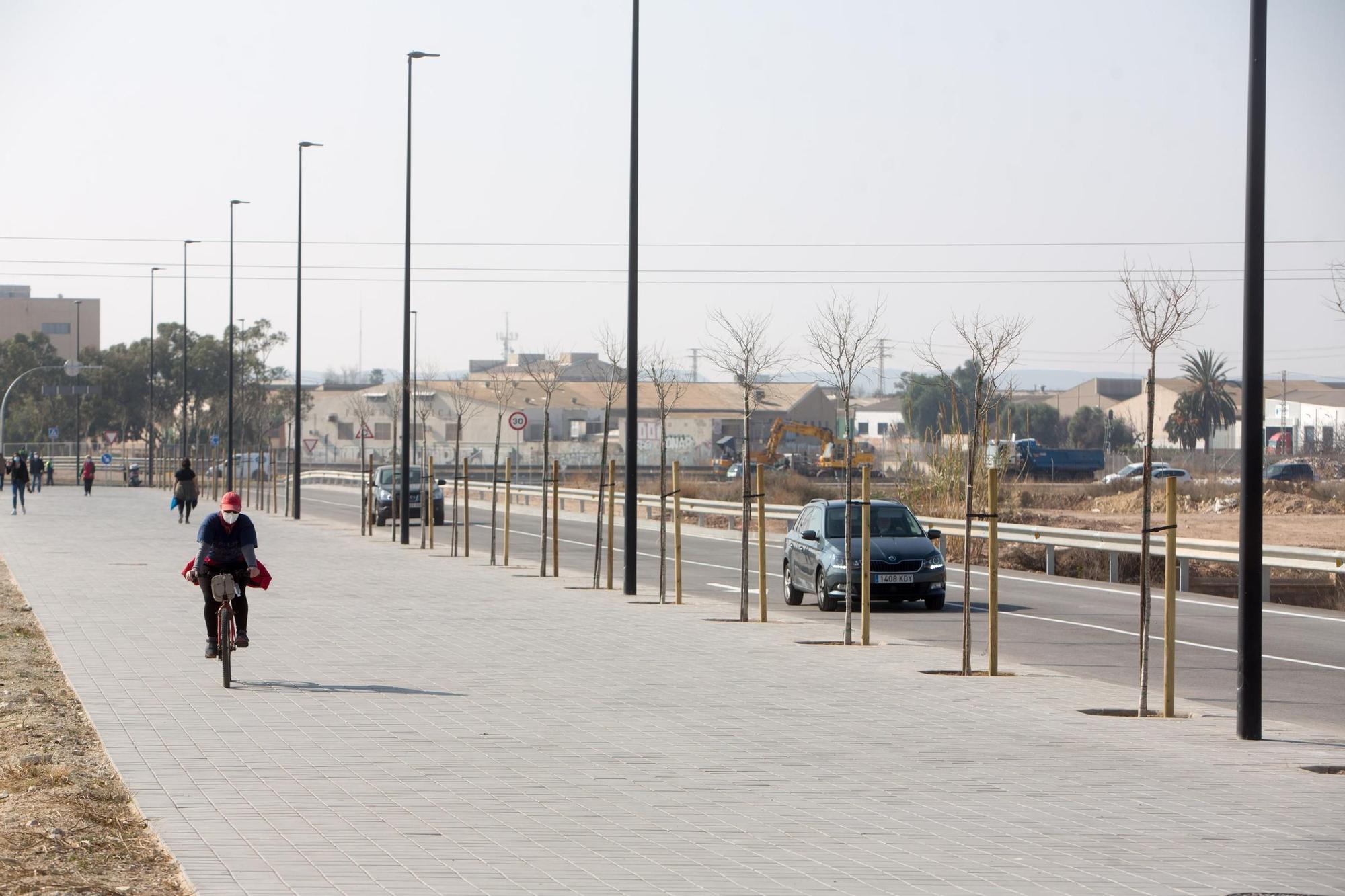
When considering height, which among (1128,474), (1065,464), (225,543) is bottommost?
(1128,474)

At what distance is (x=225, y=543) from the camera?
13.1m

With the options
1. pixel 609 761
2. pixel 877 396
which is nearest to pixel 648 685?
pixel 609 761

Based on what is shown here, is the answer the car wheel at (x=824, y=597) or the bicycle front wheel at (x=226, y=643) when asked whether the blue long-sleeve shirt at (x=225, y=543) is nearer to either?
the bicycle front wheel at (x=226, y=643)

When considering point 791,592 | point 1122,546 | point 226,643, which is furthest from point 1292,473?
point 226,643

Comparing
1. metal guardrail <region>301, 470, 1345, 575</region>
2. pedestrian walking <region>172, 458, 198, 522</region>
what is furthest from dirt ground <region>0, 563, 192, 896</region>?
pedestrian walking <region>172, 458, 198, 522</region>

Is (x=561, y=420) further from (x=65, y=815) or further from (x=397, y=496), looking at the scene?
(x=65, y=815)

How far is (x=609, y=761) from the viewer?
31.1 feet

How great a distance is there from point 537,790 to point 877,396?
185 m

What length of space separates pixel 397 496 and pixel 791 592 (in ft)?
77.4

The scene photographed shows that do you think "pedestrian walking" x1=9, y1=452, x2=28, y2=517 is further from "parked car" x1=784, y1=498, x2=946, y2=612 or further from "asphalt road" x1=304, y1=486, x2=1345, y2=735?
"parked car" x1=784, y1=498, x2=946, y2=612

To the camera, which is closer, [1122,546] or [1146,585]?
[1146,585]

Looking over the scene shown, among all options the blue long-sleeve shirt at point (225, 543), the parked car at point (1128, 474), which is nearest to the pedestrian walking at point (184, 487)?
the blue long-sleeve shirt at point (225, 543)

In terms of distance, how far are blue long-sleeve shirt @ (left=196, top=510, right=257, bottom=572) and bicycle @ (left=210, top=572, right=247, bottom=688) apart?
144mm

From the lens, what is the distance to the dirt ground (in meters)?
6.68
